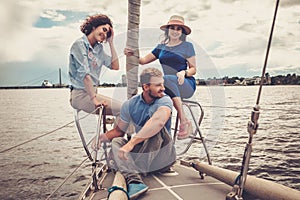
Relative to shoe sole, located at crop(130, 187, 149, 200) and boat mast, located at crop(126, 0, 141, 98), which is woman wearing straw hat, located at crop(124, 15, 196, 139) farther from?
shoe sole, located at crop(130, 187, 149, 200)

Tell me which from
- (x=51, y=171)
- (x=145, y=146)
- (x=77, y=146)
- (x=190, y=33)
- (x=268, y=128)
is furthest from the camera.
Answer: (x=268, y=128)

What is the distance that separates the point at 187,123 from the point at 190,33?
104cm

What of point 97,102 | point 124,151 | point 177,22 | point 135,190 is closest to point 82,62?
point 97,102

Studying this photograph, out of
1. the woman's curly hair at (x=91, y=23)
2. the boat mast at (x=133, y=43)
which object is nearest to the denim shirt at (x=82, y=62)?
the woman's curly hair at (x=91, y=23)

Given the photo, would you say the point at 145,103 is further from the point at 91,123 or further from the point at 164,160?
the point at 91,123

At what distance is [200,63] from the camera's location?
3.46 metres

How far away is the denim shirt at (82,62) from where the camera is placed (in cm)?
305

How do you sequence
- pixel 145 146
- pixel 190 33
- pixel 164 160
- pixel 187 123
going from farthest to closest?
pixel 190 33, pixel 187 123, pixel 164 160, pixel 145 146

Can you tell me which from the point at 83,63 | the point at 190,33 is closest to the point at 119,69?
the point at 83,63

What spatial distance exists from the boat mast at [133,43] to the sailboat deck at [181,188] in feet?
3.79

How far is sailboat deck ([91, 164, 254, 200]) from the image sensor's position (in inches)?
92.0

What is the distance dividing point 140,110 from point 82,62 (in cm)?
75

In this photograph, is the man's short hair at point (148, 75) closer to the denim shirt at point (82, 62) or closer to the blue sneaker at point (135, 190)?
the denim shirt at point (82, 62)

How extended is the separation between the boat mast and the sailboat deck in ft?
3.79
